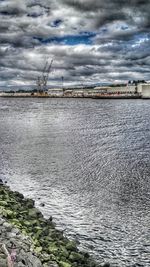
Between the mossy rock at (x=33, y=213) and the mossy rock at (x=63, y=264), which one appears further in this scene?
the mossy rock at (x=33, y=213)

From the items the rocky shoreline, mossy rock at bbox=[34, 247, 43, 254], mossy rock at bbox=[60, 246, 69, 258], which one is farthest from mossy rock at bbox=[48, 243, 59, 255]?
mossy rock at bbox=[34, 247, 43, 254]

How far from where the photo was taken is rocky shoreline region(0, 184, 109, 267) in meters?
8.55

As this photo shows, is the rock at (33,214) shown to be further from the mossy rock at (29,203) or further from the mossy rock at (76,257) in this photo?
the mossy rock at (76,257)

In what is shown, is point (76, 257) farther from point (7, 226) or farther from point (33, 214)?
point (33, 214)

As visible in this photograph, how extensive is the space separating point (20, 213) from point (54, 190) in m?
5.62

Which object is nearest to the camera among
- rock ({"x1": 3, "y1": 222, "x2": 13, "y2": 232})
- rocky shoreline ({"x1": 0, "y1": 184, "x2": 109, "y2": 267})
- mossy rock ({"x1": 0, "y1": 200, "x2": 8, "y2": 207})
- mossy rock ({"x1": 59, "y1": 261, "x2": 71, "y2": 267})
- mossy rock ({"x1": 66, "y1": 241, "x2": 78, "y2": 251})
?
rocky shoreline ({"x1": 0, "y1": 184, "x2": 109, "y2": 267})

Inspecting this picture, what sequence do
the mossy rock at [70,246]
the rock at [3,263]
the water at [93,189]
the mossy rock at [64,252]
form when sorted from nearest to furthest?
the rock at [3,263] < the mossy rock at [64,252] < the mossy rock at [70,246] < the water at [93,189]

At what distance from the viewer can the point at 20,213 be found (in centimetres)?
1341

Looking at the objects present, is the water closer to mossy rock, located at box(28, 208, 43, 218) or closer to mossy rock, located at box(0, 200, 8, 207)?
mossy rock, located at box(28, 208, 43, 218)

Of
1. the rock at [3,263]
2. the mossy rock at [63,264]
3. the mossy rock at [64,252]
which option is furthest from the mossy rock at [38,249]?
the rock at [3,263]

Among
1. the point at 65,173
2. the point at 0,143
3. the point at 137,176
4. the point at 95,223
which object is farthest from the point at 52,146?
the point at 95,223

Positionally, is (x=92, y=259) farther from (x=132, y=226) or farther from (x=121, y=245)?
(x=132, y=226)

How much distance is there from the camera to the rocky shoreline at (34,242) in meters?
8.55

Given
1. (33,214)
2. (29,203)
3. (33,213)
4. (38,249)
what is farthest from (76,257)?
(29,203)
